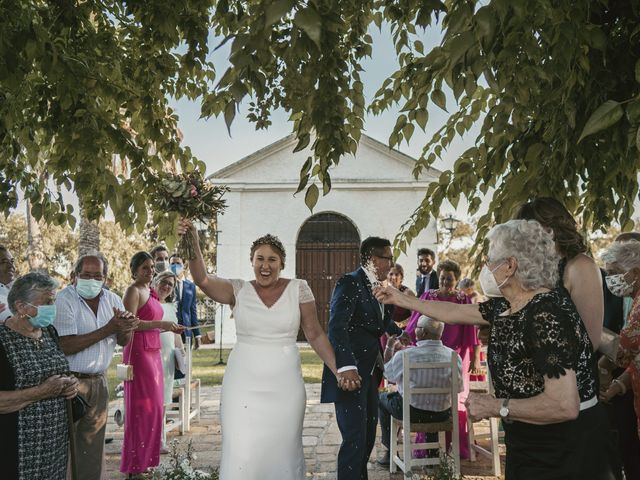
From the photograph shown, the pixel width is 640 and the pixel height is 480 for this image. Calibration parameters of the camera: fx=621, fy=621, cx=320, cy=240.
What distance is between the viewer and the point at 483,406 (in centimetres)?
266

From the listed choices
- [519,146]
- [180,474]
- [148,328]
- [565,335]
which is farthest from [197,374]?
[565,335]

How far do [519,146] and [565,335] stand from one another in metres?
1.72

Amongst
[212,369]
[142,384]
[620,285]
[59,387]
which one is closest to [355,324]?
[620,285]

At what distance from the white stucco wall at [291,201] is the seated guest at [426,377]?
14204 mm

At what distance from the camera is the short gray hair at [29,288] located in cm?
400

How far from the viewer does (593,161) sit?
3.71 meters

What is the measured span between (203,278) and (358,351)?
168cm

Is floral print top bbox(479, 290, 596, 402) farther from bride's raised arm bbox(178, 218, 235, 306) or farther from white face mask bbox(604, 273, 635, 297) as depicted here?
bride's raised arm bbox(178, 218, 235, 306)

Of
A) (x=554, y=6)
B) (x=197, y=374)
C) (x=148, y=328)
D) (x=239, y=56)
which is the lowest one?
(x=197, y=374)

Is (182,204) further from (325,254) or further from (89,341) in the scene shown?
(325,254)

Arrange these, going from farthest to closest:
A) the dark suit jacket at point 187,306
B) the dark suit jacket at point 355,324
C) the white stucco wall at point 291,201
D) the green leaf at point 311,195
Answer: the white stucco wall at point 291,201
the dark suit jacket at point 187,306
the dark suit jacket at point 355,324
the green leaf at point 311,195

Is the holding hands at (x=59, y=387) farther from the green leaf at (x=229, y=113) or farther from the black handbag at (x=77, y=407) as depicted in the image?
the green leaf at (x=229, y=113)

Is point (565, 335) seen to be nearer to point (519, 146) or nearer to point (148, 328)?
point (519, 146)

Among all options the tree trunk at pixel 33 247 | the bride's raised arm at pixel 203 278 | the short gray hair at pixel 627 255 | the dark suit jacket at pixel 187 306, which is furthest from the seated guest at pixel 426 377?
the tree trunk at pixel 33 247
